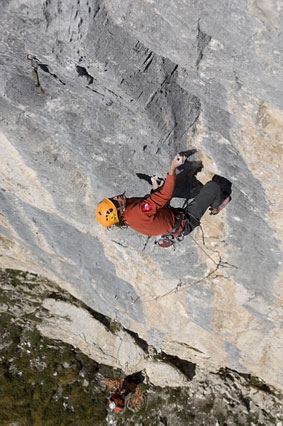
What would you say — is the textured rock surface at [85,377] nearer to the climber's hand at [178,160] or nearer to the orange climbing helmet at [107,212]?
the orange climbing helmet at [107,212]

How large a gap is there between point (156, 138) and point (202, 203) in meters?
1.34

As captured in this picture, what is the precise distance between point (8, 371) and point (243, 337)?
7171mm

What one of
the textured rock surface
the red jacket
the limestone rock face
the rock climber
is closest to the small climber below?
the red jacket

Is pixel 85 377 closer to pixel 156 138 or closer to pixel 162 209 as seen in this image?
pixel 162 209

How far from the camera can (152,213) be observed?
654 centimetres

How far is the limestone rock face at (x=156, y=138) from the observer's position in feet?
15.5

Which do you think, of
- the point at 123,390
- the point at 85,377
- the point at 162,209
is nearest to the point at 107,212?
the point at 162,209

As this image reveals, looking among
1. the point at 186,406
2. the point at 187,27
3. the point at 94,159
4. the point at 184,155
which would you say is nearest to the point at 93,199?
the point at 94,159

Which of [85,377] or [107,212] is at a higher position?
[107,212]

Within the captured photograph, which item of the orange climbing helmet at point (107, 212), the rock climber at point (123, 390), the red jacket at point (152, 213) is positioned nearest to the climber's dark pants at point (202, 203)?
the red jacket at point (152, 213)

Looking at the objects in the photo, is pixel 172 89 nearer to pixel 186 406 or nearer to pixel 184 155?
pixel 184 155

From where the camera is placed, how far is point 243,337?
962 centimetres

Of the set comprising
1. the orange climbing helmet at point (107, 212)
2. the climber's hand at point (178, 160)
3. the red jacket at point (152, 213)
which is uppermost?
the climber's hand at point (178, 160)

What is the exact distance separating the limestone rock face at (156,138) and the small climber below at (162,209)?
236 millimetres
